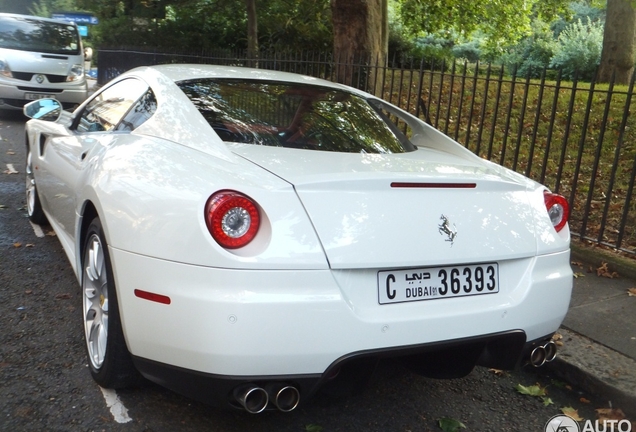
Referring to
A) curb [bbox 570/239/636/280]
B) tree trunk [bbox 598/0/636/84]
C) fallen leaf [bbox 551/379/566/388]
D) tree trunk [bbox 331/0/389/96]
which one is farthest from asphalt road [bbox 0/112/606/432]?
tree trunk [bbox 598/0/636/84]

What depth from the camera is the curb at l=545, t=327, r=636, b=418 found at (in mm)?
3533

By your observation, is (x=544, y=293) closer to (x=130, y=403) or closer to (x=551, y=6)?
(x=130, y=403)

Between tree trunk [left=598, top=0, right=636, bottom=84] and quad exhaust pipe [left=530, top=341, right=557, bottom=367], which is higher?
tree trunk [left=598, top=0, right=636, bottom=84]

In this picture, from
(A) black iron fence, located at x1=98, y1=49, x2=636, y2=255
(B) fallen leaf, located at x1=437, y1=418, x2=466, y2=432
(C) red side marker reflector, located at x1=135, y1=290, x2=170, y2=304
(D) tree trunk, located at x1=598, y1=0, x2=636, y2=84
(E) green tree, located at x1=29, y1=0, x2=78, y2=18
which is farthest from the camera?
(E) green tree, located at x1=29, y1=0, x2=78, y2=18

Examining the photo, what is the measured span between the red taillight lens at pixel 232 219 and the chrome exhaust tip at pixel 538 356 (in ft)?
4.76

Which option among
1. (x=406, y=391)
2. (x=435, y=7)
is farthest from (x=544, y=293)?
(x=435, y=7)

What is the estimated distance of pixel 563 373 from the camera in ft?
12.7

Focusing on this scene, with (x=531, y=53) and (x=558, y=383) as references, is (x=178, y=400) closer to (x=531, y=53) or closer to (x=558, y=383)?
(x=558, y=383)

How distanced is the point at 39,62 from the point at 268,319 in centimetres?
1317

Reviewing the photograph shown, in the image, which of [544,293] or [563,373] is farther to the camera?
[563,373]

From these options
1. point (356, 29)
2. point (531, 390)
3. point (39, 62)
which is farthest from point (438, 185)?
→ point (39, 62)

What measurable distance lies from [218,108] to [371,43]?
6766 millimetres

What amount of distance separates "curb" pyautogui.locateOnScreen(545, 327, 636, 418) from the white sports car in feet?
2.31

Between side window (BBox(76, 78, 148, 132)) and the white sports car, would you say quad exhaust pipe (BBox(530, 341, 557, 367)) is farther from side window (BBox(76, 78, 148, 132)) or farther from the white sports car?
side window (BBox(76, 78, 148, 132))
